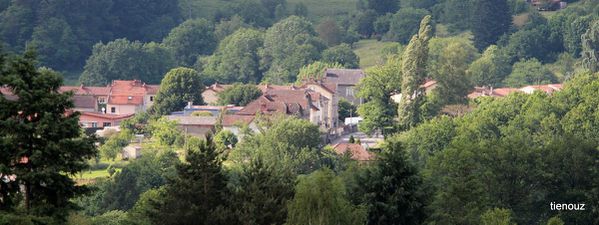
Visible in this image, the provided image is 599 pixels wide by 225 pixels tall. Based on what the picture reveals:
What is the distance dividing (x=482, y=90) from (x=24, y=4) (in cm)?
4319

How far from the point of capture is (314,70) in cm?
9362

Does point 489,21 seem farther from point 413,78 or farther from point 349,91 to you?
point 413,78

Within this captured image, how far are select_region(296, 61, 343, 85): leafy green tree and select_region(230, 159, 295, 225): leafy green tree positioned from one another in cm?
5873

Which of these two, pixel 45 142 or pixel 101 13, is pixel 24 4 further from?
pixel 45 142

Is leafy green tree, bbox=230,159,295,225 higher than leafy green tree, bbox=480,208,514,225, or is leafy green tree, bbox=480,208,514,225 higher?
leafy green tree, bbox=230,159,295,225

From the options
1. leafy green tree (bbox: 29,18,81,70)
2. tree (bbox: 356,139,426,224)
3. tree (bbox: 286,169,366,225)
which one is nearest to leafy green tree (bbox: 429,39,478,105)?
tree (bbox: 356,139,426,224)

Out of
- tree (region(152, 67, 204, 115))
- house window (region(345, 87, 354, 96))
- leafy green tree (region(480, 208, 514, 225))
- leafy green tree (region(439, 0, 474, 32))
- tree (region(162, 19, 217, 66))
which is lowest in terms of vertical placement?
leafy green tree (region(480, 208, 514, 225))

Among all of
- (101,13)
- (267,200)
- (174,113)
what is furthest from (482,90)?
Result: (267,200)

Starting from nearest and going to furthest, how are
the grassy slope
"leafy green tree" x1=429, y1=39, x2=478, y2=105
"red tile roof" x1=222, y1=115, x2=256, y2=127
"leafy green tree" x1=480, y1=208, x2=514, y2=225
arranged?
1. "leafy green tree" x1=480, y1=208, x2=514, y2=225
2. "red tile roof" x1=222, y1=115, x2=256, y2=127
3. "leafy green tree" x1=429, y1=39, x2=478, y2=105
4. the grassy slope

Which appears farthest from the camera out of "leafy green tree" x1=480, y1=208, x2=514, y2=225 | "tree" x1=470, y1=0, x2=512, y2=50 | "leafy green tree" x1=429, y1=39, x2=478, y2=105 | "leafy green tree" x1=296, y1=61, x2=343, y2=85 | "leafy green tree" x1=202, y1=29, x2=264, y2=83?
"tree" x1=470, y1=0, x2=512, y2=50

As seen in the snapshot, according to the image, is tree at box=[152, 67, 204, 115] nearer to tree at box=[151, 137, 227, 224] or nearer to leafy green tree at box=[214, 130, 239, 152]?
leafy green tree at box=[214, 130, 239, 152]

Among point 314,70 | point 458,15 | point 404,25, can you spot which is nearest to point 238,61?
point 314,70

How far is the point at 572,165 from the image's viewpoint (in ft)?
145

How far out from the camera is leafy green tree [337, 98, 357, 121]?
8031 centimetres
